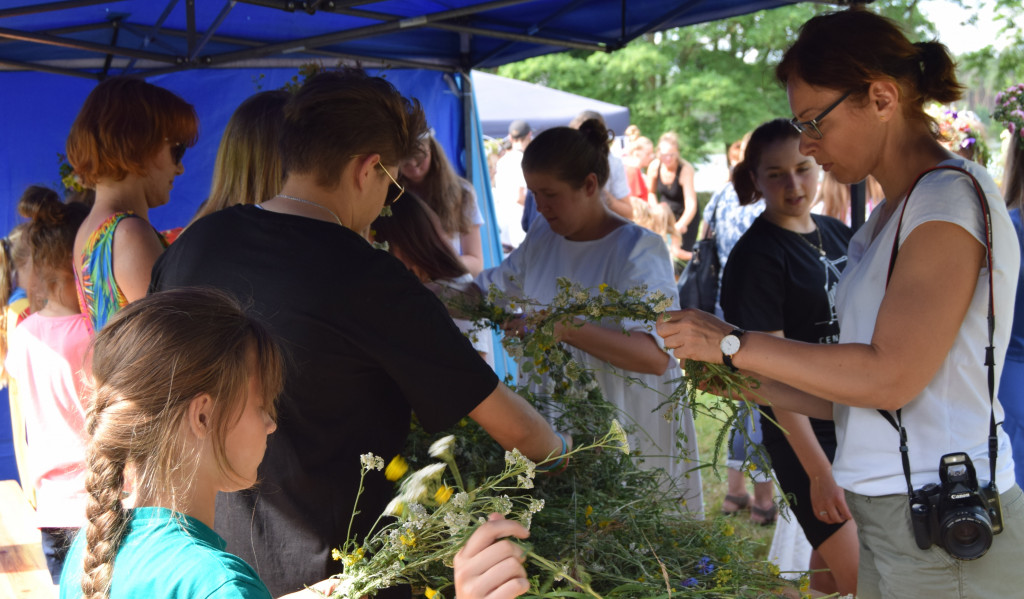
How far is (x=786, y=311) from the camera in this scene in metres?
2.59

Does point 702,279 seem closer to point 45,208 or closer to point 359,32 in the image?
point 359,32

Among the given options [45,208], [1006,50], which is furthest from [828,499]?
[1006,50]

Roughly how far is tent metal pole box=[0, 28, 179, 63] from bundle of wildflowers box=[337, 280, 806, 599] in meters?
2.77

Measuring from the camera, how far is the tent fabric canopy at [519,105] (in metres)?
10.5

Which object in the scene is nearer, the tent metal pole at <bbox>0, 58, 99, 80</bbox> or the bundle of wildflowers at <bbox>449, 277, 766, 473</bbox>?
the bundle of wildflowers at <bbox>449, 277, 766, 473</bbox>

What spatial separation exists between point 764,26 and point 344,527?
14.6 meters

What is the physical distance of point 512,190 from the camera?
330 inches

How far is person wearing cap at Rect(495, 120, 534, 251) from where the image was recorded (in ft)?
27.3

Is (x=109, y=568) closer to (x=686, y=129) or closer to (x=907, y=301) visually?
(x=907, y=301)

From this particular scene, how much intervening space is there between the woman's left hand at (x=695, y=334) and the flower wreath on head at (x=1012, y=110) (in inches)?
84.9

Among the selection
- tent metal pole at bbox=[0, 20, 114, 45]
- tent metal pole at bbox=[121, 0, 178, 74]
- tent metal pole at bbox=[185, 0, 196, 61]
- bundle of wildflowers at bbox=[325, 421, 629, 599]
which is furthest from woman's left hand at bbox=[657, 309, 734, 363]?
tent metal pole at bbox=[0, 20, 114, 45]

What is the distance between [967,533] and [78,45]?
3.97 meters

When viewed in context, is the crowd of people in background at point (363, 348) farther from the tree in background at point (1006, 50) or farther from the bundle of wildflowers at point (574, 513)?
the tree in background at point (1006, 50)

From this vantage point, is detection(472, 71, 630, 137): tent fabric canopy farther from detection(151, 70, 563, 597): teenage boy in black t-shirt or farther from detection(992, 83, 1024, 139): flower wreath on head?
detection(151, 70, 563, 597): teenage boy in black t-shirt
